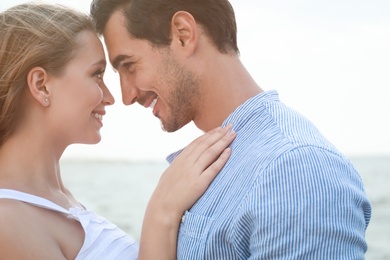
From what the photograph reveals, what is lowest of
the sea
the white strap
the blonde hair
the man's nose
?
the sea

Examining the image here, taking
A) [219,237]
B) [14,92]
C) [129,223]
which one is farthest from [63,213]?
[129,223]

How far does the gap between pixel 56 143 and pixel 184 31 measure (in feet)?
2.07

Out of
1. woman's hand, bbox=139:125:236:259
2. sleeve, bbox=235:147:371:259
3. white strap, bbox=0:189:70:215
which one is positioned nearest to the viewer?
sleeve, bbox=235:147:371:259

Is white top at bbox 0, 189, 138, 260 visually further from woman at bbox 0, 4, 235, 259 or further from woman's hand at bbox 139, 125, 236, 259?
woman's hand at bbox 139, 125, 236, 259

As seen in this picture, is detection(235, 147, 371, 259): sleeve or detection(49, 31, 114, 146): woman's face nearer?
detection(235, 147, 371, 259): sleeve

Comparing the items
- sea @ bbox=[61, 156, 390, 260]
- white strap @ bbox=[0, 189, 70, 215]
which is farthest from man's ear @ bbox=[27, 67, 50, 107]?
sea @ bbox=[61, 156, 390, 260]

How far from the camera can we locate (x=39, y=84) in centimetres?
255

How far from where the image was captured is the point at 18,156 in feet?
8.32

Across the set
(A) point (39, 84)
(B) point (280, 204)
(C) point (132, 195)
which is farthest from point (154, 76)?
(C) point (132, 195)

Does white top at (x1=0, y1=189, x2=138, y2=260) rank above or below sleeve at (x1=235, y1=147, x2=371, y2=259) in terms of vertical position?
below

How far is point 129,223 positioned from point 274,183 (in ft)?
42.1

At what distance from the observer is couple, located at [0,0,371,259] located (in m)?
2.14

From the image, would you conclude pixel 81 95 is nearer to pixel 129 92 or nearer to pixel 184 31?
pixel 129 92

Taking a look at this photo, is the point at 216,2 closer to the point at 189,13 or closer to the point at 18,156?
the point at 189,13
